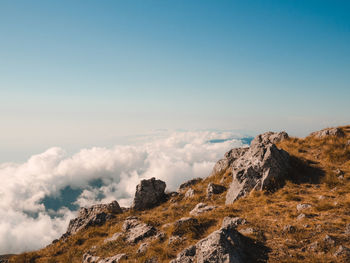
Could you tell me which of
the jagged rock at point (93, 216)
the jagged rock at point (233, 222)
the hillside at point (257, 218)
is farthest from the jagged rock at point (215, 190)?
the jagged rock at point (93, 216)

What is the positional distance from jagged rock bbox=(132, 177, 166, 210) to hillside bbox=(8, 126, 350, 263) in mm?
141

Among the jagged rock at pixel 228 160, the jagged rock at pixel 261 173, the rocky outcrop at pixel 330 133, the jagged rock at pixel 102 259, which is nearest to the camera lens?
the jagged rock at pixel 102 259

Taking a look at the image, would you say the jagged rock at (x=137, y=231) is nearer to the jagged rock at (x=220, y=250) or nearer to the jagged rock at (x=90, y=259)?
the jagged rock at (x=90, y=259)

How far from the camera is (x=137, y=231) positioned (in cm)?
1684

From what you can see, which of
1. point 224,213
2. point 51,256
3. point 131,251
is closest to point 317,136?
point 224,213

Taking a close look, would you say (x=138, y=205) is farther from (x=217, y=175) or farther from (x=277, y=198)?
(x=277, y=198)

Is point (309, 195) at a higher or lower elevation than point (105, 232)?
higher

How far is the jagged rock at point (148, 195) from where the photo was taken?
2770cm

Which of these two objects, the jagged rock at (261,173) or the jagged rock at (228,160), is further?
the jagged rock at (228,160)

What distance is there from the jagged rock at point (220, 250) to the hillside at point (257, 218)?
0.06m

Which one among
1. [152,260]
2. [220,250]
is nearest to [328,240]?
[220,250]

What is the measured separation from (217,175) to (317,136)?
48.4 ft

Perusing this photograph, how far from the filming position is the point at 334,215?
12.1 metres

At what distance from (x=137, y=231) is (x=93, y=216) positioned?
12075 mm
